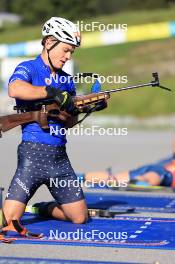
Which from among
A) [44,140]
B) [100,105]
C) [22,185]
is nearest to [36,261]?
[22,185]

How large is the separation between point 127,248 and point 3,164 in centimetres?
756

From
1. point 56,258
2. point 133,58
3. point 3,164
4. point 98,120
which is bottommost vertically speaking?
point 56,258

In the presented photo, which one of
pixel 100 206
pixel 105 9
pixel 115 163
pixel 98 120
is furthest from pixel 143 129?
pixel 105 9

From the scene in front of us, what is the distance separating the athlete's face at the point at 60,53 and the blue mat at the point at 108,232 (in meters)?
1.53

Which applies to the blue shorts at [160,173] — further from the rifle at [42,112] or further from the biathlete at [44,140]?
the rifle at [42,112]

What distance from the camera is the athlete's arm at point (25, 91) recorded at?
7586 millimetres

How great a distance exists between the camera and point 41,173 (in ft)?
26.0

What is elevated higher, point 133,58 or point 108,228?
point 133,58

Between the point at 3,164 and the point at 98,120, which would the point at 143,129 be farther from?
the point at 3,164

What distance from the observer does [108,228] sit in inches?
321

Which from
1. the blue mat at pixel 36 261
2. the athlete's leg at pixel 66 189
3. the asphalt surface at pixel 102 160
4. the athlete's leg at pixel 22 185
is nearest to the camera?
the blue mat at pixel 36 261

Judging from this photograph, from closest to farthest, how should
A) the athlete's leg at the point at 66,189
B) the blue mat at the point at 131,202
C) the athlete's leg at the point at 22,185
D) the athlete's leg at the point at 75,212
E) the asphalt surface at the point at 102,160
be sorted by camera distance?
1. the asphalt surface at the point at 102,160
2. the athlete's leg at the point at 22,185
3. the athlete's leg at the point at 66,189
4. the athlete's leg at the point at 75,212
5. the blue mat at the point at 131,202

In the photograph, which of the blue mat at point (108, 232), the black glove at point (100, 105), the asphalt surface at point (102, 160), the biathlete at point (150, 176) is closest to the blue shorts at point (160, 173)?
the biathlete at point (150, 176)

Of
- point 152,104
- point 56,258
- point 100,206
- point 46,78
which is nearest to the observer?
point 56,258
